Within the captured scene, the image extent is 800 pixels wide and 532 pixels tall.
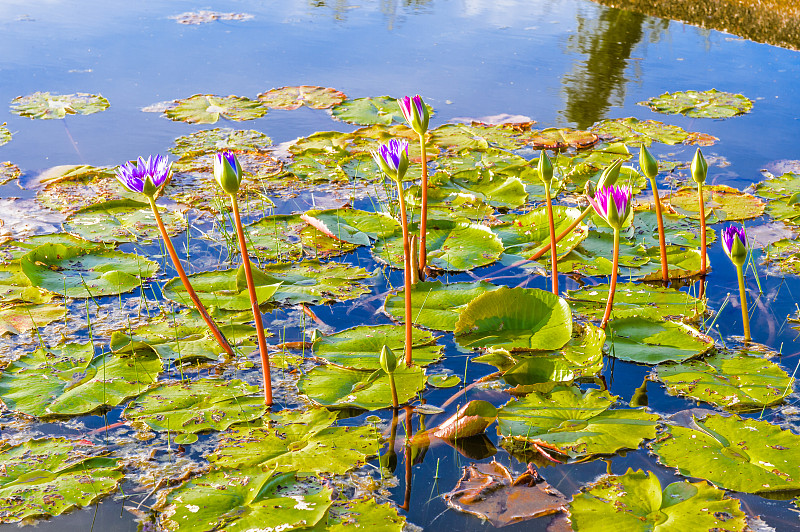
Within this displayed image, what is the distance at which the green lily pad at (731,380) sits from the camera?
1936 millimetres

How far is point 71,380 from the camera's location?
6.52 ft

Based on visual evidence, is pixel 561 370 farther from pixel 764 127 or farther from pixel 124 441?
pixel 764 127

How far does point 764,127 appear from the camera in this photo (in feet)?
14.6

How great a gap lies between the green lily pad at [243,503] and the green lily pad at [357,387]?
32cm

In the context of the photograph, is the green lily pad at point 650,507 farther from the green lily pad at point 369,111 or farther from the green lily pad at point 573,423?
the green lily pad at point 369,111

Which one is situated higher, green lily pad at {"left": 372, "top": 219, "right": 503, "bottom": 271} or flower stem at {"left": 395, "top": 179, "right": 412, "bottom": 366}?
flower stem at {"left": 395, "top": 179, "right": 412, "bottom": 366}

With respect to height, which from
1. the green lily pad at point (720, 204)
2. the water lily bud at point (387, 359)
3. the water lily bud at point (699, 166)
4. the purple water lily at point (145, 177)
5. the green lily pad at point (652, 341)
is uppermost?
the purple water lily at point (145, 177)

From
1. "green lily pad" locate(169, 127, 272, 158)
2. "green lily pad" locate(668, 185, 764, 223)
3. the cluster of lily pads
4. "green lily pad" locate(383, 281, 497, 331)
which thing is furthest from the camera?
"green lily pad" locate(169, 127, 272, 158)

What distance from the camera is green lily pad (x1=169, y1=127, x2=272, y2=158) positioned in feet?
12.7

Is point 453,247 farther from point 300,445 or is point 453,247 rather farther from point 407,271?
point 300,445

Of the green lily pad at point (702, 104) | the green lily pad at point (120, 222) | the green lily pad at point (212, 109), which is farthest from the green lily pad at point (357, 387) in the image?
the green lily pad at point (702, 104)

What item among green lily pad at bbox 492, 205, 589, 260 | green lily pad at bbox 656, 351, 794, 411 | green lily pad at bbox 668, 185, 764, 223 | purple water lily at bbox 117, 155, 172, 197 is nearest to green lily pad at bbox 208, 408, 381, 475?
purple water lily at bbox 117, 155, 172, 197

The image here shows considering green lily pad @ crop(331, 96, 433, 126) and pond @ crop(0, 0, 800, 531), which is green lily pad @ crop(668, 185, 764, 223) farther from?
green lily pad @ crop(331, 96, 433, 126)

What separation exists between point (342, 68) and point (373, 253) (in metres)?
3.19
